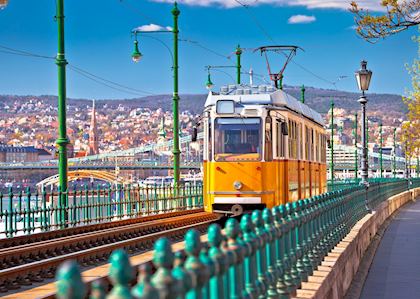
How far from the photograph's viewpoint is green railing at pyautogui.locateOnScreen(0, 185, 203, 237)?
64.1 feet

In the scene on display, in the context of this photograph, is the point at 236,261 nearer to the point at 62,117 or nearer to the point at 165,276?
the point at 165,276

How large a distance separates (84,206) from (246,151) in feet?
15.5

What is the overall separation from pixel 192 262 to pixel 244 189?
18343mm

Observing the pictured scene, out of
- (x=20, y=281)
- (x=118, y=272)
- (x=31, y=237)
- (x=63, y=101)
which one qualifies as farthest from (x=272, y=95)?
(x=118, y=272)

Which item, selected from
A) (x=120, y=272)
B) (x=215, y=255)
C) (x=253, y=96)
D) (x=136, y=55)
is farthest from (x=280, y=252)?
(x=136, y=55)

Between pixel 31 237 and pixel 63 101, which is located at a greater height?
pixel 63 101

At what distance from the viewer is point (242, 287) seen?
485cm

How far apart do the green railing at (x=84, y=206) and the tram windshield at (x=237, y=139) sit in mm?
3990

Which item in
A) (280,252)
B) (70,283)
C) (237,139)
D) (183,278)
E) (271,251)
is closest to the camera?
(70,283)

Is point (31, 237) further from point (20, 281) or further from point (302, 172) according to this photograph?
point (302, 172)

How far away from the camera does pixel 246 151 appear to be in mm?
21812

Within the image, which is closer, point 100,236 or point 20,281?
point 20,281

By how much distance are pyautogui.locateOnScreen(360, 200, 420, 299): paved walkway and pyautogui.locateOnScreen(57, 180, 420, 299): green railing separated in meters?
1.83

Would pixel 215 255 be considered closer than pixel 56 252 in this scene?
Yes
